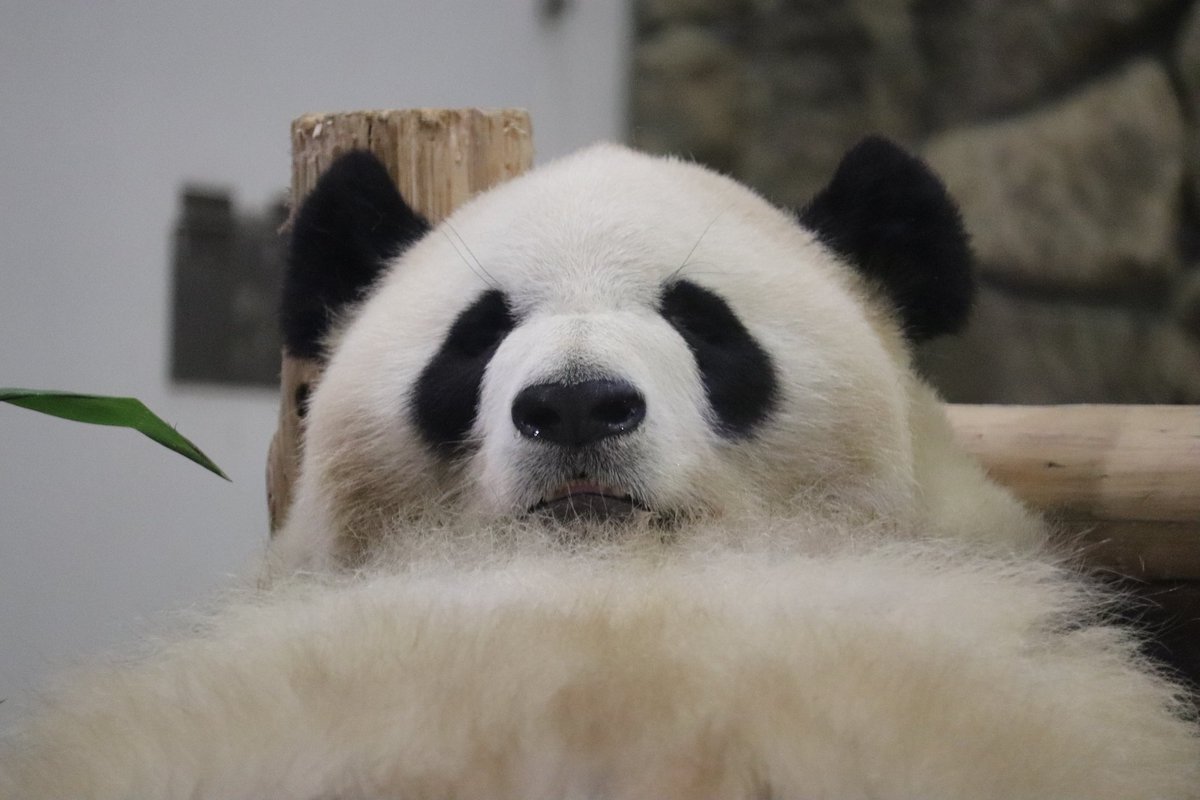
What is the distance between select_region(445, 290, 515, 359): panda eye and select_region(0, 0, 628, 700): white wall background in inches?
42.0

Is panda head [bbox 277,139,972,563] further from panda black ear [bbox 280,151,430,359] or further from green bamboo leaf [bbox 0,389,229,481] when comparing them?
green bamboo leaf [bbox 0,389,229,481]

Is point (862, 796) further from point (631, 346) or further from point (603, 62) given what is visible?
point (603, 62)

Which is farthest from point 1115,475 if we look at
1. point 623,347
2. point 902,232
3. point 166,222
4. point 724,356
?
point 166,222

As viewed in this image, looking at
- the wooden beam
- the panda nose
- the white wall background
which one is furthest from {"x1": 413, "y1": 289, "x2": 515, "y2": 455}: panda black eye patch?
the white wall background

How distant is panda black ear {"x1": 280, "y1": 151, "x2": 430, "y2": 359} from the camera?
1572mm

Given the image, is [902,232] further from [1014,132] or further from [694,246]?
[1014,132]

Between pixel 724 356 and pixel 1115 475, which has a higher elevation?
pixel 724 356

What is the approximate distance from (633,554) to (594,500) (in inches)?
4.3

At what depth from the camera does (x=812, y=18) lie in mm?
4441

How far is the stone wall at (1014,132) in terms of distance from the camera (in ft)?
13.9

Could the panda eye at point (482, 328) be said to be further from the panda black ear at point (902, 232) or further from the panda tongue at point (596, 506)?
the panda black ear at point (902, 232)

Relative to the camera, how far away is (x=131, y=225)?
2365 millimetres

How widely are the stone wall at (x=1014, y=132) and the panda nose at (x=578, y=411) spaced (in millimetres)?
3114

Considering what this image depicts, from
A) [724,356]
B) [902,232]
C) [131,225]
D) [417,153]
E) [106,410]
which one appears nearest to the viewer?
[106,410]
